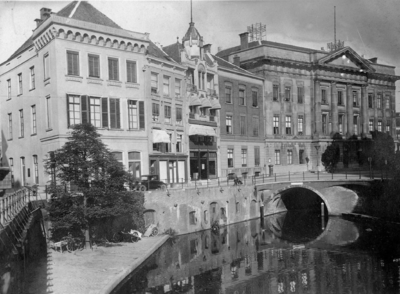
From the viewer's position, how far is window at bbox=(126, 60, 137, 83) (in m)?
34.5

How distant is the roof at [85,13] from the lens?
106 ft

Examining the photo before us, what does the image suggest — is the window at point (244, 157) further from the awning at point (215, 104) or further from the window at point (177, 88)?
the window at point (177, 88)

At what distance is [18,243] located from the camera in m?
18.7

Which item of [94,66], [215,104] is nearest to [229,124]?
[215,104]

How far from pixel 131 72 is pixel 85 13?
→ 605 cm

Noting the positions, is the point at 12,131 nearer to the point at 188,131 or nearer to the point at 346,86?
the point at 188,131

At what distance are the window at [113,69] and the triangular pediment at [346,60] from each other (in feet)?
100

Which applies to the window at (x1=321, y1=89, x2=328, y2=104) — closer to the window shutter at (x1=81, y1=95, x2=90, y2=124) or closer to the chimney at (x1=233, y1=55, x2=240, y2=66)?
the chimney at (x1=233, y1=55, x2=240, y2=66)

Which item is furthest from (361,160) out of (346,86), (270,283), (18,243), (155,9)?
(18,243)

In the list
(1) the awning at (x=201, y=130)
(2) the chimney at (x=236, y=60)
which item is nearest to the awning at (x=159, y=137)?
(1) the awning at (x=201, y=130)

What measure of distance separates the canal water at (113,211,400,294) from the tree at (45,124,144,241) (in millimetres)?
4585

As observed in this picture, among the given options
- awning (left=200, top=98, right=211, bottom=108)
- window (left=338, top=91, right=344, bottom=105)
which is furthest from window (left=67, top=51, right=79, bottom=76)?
window (left=338, top=91, right=344, bottom=105)

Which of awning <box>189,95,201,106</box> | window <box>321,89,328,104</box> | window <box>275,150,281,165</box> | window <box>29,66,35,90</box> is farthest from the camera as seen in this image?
window <box>321,89,328,104</box>

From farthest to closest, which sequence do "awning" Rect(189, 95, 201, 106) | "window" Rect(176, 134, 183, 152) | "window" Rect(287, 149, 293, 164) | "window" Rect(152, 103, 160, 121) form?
"window" Rect(287, 149, 293, 164)
"awning" Rect(189, 95, 201, 106)
"window" Rect(176, 134, 183, 152)
"window" Rect(152, 103, 160, 121)
